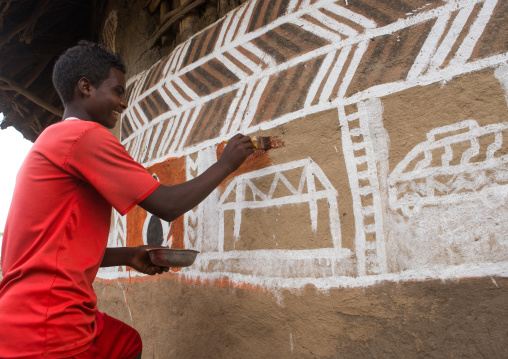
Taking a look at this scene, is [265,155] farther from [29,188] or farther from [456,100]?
[29,188]

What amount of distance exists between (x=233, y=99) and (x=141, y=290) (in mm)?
1440

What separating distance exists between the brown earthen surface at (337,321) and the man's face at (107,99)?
1.04 metres

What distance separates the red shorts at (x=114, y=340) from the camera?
162 cm

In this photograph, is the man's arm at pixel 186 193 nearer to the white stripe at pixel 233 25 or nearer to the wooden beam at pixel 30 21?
the white stripe at pixel 233 25

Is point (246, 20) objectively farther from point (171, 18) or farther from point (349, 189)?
point (349, 189)

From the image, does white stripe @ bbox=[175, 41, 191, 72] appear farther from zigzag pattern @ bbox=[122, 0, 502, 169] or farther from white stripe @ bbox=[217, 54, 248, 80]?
white stripe @ bbox=[217, 54, 248, 80]

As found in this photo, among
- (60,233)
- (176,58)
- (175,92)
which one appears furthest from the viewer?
(176,58)

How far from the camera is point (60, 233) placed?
134 cm

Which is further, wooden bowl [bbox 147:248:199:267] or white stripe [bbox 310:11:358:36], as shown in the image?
white stripe [bbox 310:11:358:36]

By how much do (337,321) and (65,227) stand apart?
3.59ft

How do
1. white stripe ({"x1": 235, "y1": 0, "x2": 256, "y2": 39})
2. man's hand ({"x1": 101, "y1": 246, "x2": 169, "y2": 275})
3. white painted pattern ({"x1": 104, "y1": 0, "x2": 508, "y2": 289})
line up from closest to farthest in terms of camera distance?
white painted pattern ({"x1": 104, "y1": 0, "x2": 508, "y2": 289}) < man's hand ({"x1": 101, "y1": 246, "x2": 169, "y2": 275}) < white stripe ({"x1": 235, "y1": 0, "x2": 256, "y2": 39})

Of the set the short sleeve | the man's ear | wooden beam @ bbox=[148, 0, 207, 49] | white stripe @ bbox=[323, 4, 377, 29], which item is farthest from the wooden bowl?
wooden beam @ bbox=[148, 0, 207, 49]

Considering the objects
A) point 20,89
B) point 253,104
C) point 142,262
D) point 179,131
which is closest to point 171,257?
point 142,262

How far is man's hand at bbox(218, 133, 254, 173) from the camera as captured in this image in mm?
1748
